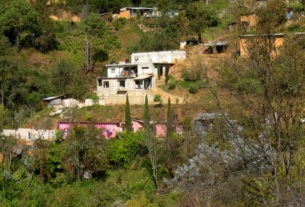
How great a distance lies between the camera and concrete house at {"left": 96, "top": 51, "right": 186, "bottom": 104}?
1029 inches

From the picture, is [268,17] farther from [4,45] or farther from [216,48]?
[4,45]

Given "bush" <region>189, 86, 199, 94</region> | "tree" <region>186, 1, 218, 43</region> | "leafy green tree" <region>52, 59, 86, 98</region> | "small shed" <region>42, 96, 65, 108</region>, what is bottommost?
"small shed" <region>42, 96, 65, 108</region>

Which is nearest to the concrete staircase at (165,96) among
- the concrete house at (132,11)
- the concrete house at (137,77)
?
the concrete house at (137,77)

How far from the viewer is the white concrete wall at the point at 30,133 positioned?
22.7 meters

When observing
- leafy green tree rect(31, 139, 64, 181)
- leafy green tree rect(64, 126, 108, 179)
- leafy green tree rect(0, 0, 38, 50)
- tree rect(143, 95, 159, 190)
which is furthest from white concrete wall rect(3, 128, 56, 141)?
leafy green tree rect(0, 0, 38, 50)

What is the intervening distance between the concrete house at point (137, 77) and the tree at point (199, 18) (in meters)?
6.02

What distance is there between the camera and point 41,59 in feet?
130

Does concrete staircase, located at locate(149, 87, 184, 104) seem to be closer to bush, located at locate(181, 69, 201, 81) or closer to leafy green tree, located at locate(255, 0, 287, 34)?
bush, located at locate(181, 69, 201, 81)

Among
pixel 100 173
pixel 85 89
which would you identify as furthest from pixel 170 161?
pixel 85 89

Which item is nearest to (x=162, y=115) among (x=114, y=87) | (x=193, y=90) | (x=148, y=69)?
(x=193, y=90)

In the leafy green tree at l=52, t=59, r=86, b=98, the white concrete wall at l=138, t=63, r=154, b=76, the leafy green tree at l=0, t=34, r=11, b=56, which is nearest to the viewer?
the white concrete wall at l=138, t=63, r=154, b=76

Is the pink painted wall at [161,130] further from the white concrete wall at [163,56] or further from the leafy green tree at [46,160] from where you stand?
the white concrete wall at [163,56]

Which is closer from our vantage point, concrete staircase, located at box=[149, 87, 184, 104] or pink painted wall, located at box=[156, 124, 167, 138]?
pink painted wall, located at box=[156, 124, 167, 138]

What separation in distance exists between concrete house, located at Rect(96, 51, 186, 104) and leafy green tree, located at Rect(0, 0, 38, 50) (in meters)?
14.3
